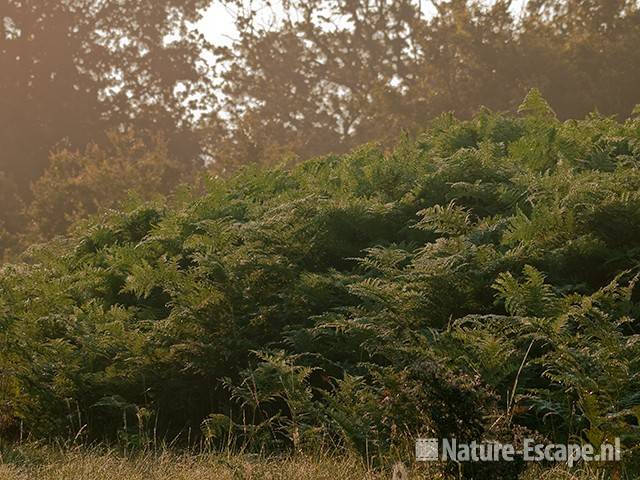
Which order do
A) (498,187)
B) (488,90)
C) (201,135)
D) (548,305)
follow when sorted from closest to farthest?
(548,305), (498,187), (488,90), (201,135)

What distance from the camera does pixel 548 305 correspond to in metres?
6.73

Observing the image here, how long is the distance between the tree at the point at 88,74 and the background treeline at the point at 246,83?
57 mm

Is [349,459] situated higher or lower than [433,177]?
lower

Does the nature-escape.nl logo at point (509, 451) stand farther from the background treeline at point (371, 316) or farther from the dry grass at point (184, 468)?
the dry grass at point (184, 468)

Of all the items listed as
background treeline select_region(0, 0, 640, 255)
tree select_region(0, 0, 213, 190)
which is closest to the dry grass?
background treeline select_region(0, 0, 640, 255)

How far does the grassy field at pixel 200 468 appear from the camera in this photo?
5703mm

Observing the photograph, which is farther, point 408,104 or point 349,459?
point 408,104

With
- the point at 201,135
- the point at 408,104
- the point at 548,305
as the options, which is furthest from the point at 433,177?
the point at 201,135

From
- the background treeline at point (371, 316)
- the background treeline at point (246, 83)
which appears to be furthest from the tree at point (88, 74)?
the background treeline at point (371, 316)

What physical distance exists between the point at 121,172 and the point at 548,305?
1967 cm

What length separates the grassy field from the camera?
5703 millimetres

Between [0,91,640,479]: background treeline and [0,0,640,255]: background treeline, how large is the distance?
14.1 meters

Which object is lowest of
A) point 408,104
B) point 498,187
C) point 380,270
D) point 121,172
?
point 380,270

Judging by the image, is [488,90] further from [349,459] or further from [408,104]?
[349,459]
